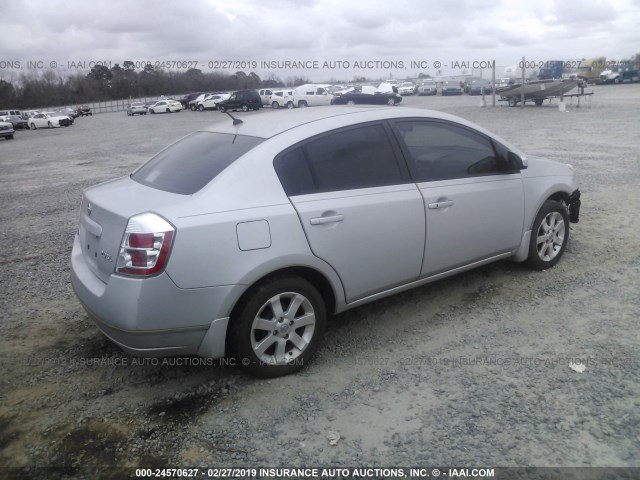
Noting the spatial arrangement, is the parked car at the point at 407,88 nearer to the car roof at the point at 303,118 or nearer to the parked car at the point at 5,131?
the parked car at the point at 5,131

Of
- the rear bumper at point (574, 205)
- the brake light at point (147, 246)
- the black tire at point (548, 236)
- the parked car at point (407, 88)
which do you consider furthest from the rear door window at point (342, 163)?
the parked car at point (407, 88)

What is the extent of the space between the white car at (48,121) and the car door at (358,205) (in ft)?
141

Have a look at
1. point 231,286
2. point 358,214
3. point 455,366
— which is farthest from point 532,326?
point 231,286

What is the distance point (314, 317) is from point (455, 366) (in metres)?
1.00

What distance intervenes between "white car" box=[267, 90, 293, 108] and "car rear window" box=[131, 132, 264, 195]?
42049mm

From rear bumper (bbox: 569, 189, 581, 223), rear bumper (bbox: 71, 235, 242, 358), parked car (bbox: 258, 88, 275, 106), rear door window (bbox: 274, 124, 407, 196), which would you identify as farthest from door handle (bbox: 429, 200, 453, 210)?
parked car (bbox: 258, 88, 275, 106)

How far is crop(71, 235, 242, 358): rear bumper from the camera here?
3.06 meters

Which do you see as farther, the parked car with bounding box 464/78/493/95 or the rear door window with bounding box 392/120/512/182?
the parked car with bounding box 464/78/493/95

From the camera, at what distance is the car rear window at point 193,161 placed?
11.6 ft

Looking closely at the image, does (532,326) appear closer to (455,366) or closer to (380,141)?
(455,366)

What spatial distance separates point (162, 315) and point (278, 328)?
0.75 meters

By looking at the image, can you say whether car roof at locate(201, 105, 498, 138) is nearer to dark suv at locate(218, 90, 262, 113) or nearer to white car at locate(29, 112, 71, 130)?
dark suv at locate(218, 90, 262, 113)

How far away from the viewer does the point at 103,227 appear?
3406 mm

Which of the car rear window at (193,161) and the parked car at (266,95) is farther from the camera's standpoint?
the parked car at (266,95)
